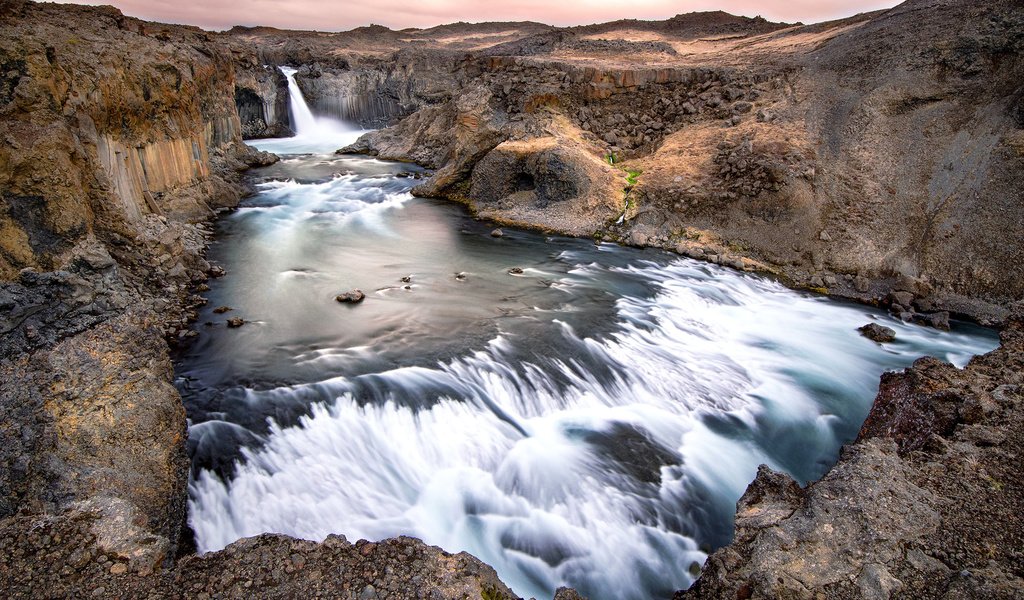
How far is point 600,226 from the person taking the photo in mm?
15891

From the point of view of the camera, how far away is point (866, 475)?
189 inches

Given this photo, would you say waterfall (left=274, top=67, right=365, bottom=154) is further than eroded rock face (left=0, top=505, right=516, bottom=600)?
Yes

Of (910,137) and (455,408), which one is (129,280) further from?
(910,137)

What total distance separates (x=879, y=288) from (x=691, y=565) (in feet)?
31.5

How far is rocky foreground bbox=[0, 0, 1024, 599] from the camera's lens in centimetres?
410

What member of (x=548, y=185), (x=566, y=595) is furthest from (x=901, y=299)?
(x=566, y=595)

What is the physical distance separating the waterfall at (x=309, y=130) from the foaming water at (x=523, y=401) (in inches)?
643

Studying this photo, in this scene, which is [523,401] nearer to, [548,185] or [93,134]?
[93,134]

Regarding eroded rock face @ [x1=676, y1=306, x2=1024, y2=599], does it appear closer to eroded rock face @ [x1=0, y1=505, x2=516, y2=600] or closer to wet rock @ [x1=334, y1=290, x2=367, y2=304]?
eroded rock face @ [x1=0, y1=505, x2=516, y2=600]

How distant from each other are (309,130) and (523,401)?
29.4 meters

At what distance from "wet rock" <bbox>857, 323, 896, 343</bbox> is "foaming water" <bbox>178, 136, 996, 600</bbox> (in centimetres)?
20

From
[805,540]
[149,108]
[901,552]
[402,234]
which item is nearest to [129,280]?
[149,108]

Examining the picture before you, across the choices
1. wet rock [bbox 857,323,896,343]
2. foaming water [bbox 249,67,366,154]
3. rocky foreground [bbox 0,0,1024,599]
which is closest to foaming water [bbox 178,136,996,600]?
wet rock [bbox 857,323,896,343]

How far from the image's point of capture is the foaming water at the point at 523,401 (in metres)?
6.07
